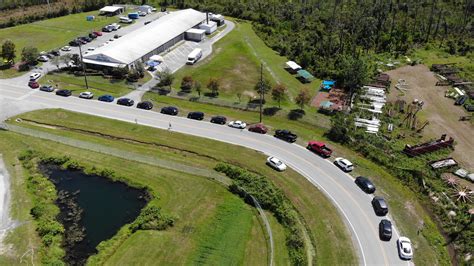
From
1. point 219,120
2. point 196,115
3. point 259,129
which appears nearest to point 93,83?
point 196,115

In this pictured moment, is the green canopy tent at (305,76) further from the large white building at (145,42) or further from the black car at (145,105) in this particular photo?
the large white building at (145,42)

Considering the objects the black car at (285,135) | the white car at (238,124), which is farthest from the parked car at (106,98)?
the black car at (285,135)

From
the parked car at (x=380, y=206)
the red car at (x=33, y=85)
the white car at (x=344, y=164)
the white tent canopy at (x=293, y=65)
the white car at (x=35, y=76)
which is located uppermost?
the white tent canopy at (x=293, y=65)

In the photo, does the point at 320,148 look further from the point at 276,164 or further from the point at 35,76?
the point at 35,76

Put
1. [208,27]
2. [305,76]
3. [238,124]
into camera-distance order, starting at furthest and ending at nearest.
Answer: [208,27] < [305,76] < [238,124]

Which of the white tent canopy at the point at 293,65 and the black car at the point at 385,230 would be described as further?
the white tent canopy at the point at 293,65

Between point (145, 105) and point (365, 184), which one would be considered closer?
point (365, 184)

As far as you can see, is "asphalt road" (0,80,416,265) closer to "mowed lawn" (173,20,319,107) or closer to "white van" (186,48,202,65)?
"mowed lawn" (173,20,319,107)

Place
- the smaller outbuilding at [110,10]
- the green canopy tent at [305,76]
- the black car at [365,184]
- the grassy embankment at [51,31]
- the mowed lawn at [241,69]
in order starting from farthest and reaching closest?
1. the smaller outbuilding at [110,10]
2. the grassy embankment at [51,31]
3. the green canopy tent at [305,76]
4. the mowed lawn at [241,69]
5. the black car at [365,184]
